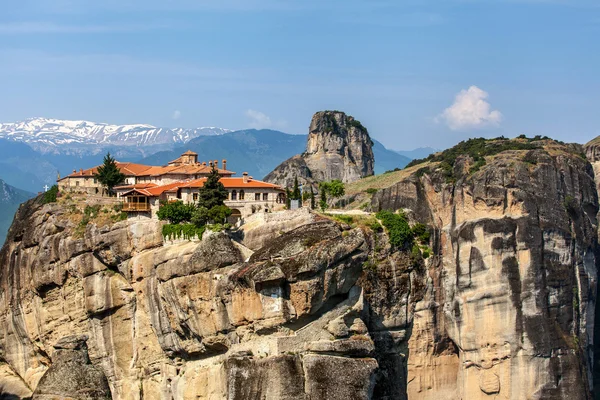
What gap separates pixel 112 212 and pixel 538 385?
104 feet

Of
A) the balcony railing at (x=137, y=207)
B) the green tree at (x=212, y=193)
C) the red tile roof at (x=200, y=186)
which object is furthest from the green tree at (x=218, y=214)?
the balcony railing at (x=137, y=207)

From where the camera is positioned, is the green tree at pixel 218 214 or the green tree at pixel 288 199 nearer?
the green tree at pixel 218 214

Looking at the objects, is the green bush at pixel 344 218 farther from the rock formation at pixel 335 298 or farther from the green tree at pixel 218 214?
the green tree at pixel 218 214

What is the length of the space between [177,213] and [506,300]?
89.9 ft

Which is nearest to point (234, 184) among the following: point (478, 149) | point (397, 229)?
point (397, 229)

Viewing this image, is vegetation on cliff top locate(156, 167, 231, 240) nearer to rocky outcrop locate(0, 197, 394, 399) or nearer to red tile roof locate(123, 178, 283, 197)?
rocky outcrop locate(0, 197, 394, 399)

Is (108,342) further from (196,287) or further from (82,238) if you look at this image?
(196,287)

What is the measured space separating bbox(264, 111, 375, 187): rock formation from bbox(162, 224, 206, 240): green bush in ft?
244

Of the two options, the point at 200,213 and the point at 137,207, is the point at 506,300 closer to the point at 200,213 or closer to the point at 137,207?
the point at 200,213

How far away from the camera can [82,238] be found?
63.9 m

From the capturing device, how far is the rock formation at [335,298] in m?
47.6

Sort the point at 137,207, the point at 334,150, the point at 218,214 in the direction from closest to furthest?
the point at 218,214 → the point at 137,207 → the point at 334,150

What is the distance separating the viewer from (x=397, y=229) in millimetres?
58406

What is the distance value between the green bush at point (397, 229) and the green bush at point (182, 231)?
33.2ft
